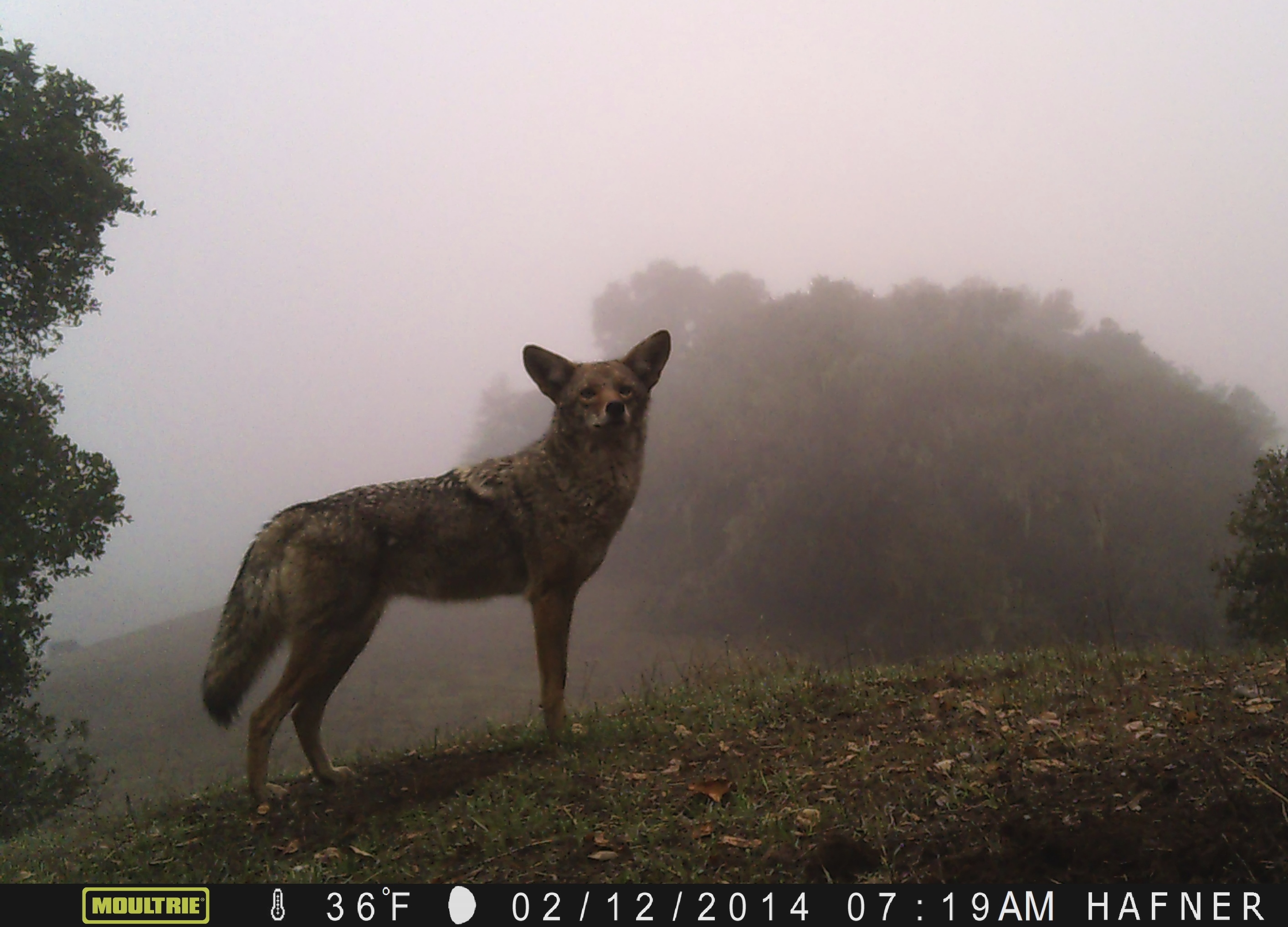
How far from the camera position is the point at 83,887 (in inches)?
149

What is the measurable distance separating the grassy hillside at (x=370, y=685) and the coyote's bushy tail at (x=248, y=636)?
7.2 inches

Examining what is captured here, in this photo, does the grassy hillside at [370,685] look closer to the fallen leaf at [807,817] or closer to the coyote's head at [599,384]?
the coyote's head at [599,384]

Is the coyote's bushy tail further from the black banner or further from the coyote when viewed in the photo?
the black banner

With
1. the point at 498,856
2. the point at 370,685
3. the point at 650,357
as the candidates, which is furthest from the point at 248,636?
the point at 370,685

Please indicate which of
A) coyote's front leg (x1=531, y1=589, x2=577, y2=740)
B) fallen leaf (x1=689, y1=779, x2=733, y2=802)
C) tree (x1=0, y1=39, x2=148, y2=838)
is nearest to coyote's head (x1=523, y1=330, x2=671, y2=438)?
coyote's front leg (x1=531, y1=589, x2=577, y2=740)

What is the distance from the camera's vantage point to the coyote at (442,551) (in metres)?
5.11

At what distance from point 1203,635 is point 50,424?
597 inches

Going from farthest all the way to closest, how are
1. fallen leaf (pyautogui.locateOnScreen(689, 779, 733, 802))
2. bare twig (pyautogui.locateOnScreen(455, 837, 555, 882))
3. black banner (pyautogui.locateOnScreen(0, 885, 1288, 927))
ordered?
fallen leaf (pyautogui.locateOnScreen(689, 779, 733, 802)) < bare twig (pyautogui.locateOnScreen(455, 837, 555, 882)) < black banner (pyautogui.locateOnScreen(0, 885, 1288, 927))

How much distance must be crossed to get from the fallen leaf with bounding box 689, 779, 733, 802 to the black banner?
1.06 metres

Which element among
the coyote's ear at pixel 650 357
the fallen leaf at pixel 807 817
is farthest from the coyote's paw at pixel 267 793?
the coyote's ear at pixel 650 357

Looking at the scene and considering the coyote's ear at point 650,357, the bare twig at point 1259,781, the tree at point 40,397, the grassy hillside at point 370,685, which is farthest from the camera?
the tree at point 40,397

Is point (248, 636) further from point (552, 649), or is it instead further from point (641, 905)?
point (641, 905)

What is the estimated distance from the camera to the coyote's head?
5.52 meters

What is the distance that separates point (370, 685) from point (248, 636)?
272 inches
